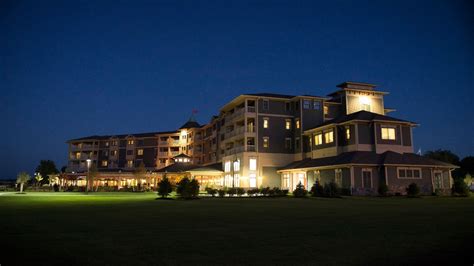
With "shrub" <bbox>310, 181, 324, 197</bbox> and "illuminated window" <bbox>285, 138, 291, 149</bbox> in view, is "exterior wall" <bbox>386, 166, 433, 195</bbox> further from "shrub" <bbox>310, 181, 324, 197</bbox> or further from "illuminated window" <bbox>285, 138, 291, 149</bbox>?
"illuminated window" <bbox>285, 138, 291, 149</bbox>

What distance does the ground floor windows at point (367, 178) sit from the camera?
1499 inches

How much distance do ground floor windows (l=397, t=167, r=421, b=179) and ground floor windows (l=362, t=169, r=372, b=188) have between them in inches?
121

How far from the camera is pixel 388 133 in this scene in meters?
42.2

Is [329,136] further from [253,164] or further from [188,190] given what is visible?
[188,190]

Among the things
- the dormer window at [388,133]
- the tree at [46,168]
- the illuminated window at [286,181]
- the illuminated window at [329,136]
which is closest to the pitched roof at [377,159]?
the dormer window at [388,133]

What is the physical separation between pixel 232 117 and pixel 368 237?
163ft

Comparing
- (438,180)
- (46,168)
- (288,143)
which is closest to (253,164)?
(288,143)

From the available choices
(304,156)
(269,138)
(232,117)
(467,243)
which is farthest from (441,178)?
(467,243)

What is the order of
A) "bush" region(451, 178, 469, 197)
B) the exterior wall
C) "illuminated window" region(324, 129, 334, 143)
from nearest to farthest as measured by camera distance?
1. "bush" region(451, 178, 469, 197)
2. the exterior wall
3. "illuminated window" region(324, 129, 334, 143)

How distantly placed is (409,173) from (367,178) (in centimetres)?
474

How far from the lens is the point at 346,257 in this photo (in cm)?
713

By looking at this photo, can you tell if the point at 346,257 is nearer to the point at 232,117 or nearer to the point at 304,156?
the point at 304,156

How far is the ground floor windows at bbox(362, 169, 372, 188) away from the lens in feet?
125

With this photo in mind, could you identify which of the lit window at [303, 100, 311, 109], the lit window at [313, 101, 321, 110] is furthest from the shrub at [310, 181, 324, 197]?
the lit window at [313, 101, 321, 110]
